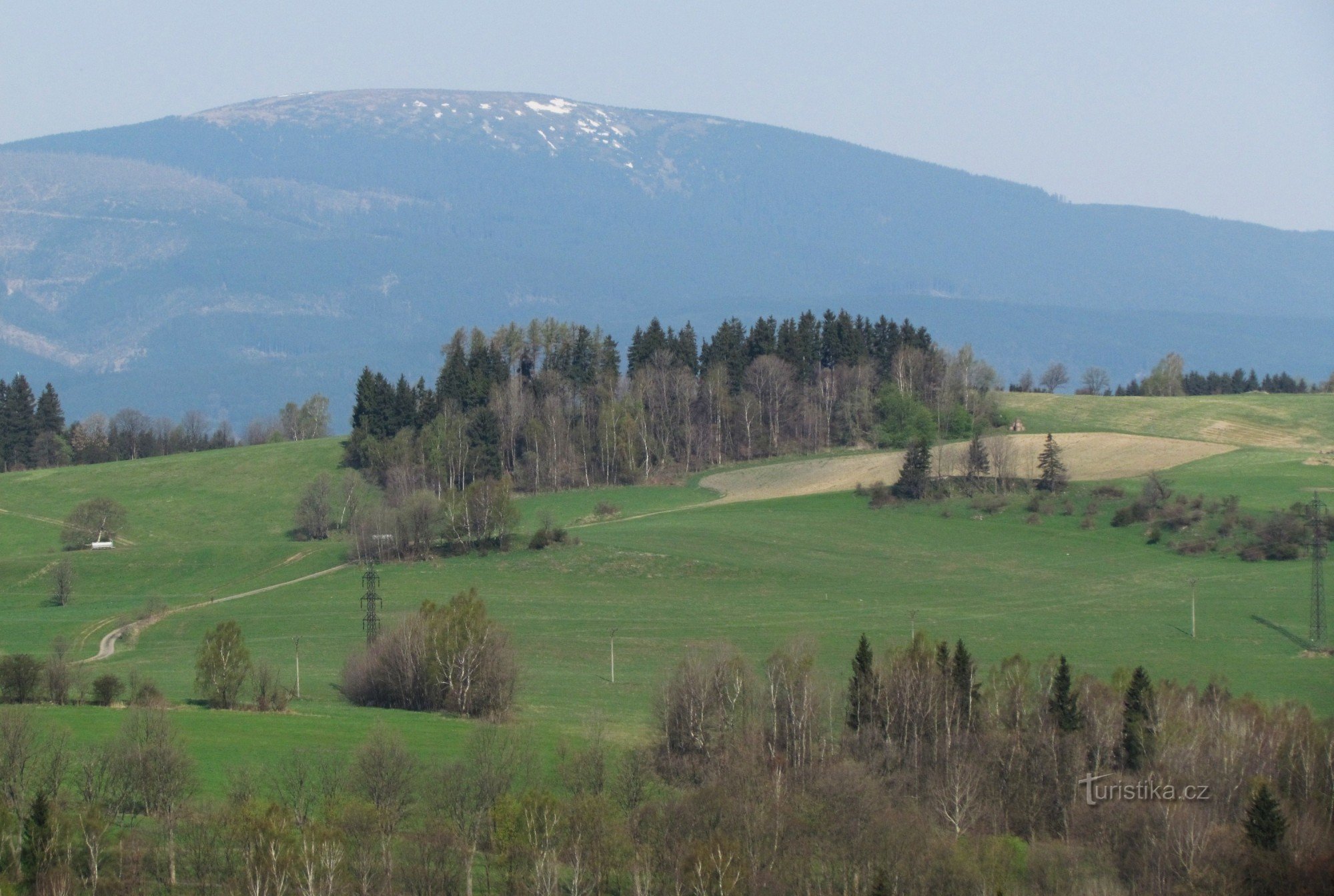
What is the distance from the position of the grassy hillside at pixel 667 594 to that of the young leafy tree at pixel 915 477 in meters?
2.55

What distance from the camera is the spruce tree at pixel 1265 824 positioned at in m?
43.7

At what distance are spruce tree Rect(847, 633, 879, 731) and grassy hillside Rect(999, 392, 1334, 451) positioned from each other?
87.3 m

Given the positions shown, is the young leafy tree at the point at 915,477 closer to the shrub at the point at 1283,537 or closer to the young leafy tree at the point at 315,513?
the shrub at the point at 1283,537

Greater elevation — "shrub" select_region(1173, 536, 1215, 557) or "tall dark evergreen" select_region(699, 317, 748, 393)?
"tall dark evergreen" select_region(699, 317, 748, 393)

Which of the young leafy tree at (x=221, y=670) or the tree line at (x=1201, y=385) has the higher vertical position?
the tree line at (x=1201, y=385)

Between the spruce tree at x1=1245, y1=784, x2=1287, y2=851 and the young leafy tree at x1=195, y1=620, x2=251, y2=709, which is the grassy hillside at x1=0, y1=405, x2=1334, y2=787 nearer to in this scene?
the young leafy tree at x1=195, y1=620, x2=251, y2=709

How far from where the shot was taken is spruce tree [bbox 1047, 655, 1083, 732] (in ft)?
184

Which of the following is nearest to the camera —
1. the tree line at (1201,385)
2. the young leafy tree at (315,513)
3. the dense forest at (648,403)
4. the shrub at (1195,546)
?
the shrub at (1195,546)

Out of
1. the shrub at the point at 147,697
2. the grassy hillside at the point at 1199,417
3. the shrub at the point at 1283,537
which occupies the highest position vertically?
the grassy hillside at the point at 1199,417

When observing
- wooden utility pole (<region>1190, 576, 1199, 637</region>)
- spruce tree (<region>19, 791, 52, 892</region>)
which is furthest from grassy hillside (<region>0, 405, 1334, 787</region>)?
spruce tree (<region>19, 791, 52, 892</region>)

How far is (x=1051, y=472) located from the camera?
11775 centimetres

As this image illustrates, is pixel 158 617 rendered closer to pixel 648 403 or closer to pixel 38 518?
pixel 38 518

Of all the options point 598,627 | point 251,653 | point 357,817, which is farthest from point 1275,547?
point 357,817

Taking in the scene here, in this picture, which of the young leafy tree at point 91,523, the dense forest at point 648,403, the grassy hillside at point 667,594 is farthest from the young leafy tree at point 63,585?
the dense forest at point 648,403
